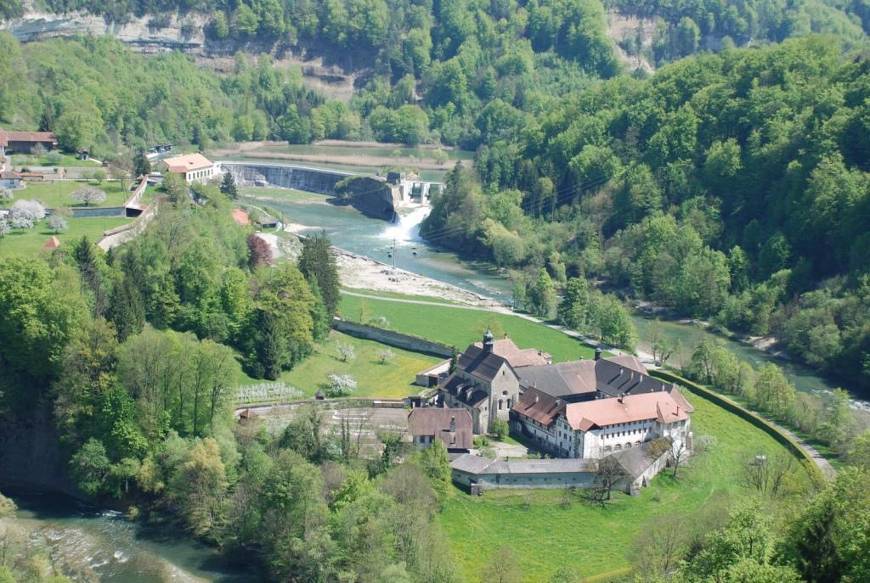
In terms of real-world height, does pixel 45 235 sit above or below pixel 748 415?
above

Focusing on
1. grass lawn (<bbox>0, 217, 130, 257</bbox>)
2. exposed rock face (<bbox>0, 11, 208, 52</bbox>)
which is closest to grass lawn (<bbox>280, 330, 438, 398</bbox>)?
grass lawn (<bbox>0, 217, 130, 257</bbox>)

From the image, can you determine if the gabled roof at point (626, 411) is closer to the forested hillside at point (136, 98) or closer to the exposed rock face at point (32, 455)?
the exposed rock face at point (32, 455)

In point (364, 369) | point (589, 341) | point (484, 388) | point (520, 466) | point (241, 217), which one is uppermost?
point (241, 217)

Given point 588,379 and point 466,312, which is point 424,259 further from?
point 588,379

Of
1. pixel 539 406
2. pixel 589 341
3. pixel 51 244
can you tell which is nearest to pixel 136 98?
pixel 51 244

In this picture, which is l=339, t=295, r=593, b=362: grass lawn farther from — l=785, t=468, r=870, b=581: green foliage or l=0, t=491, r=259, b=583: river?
l=785, t=468, r=870, b=581: green foliage

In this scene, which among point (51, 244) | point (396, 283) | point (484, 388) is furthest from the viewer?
point (396, 283)

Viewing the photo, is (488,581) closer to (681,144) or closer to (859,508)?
(859,508)
